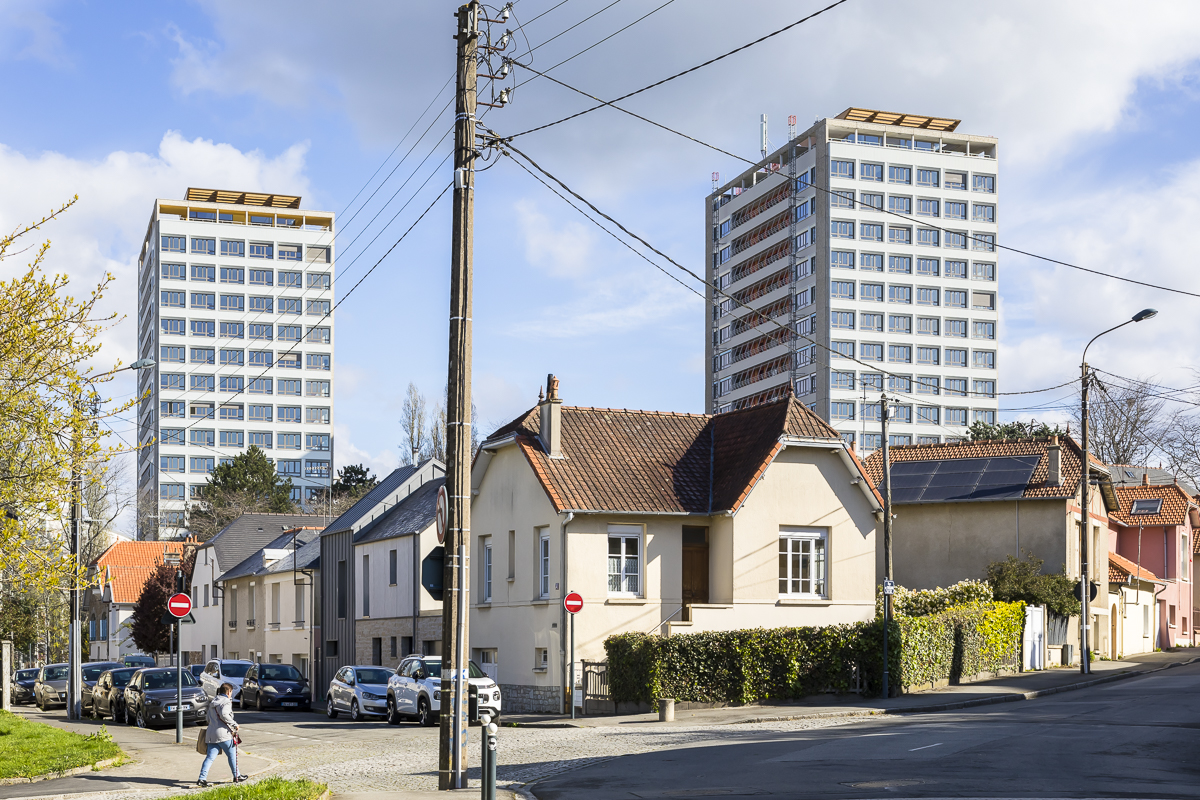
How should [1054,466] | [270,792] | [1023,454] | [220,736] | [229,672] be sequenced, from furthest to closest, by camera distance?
[1023,454] → [1054,466] → [229,672] → [220,736] → [270,792]

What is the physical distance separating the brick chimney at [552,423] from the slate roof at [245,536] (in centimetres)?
3248

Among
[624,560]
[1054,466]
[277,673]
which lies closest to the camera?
[624,560]

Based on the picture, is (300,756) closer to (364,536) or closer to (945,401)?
(364,536)

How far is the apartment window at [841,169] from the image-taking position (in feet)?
360

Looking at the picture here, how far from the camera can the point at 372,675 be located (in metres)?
32.2

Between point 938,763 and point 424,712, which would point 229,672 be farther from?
point 938,763

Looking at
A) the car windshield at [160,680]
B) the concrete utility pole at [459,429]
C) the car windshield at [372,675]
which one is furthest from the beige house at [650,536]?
the concrete utility pole at [459,429]

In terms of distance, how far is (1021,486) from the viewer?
4328 centimetres

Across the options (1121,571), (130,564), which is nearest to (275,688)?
(1121,571)

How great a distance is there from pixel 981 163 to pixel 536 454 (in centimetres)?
9252

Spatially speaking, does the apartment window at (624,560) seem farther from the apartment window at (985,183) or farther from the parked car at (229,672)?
the apartment window at (985,183)

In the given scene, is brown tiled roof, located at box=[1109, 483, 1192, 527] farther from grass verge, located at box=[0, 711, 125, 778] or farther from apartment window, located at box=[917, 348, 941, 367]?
apartment window, located at box=[917, 348, 941, 367]

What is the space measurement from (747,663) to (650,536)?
15.6 ft

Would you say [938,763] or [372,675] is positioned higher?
[938,763]
